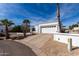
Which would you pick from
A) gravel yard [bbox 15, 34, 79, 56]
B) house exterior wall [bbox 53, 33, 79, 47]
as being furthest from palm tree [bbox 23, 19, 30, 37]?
house exterior wall [bbox 53, 33, 79, 47]

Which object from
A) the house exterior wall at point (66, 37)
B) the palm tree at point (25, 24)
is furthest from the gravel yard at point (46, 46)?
the palm tree at point (25, 24)

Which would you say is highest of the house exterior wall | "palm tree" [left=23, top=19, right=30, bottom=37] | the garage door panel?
"palm tree" [left=23, top=19, right=30, bottom=37]

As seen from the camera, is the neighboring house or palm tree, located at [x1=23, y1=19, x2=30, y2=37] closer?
palm tree, located at [x1=23, y1=19, x2=30, y2=37]

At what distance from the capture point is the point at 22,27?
1419cm

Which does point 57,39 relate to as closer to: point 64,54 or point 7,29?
point 64,54

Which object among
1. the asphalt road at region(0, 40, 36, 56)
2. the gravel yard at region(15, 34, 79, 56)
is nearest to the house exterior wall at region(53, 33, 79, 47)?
the gravel yard at region(15, 34, 79, 56)

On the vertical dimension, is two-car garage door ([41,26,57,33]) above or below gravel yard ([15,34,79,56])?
above

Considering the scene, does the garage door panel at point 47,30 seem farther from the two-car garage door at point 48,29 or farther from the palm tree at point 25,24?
the palm tree at point 25,24

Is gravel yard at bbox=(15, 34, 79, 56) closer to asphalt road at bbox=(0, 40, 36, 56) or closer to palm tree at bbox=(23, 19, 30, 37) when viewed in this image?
asphalt road at bbox=(0, 40, 36, 56)

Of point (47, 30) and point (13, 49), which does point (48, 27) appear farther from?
point (13, 49)

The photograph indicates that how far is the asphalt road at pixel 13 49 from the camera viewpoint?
1410cm

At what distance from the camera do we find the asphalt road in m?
14.1

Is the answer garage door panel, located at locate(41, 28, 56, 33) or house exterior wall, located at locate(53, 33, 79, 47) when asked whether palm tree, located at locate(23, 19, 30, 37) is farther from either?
house exterior wall, located at locate(53, 33, 79, 47)

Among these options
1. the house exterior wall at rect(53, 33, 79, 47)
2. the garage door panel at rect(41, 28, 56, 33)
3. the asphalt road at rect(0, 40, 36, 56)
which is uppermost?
the garage door panel at rect(41, 28, 56, 33)
